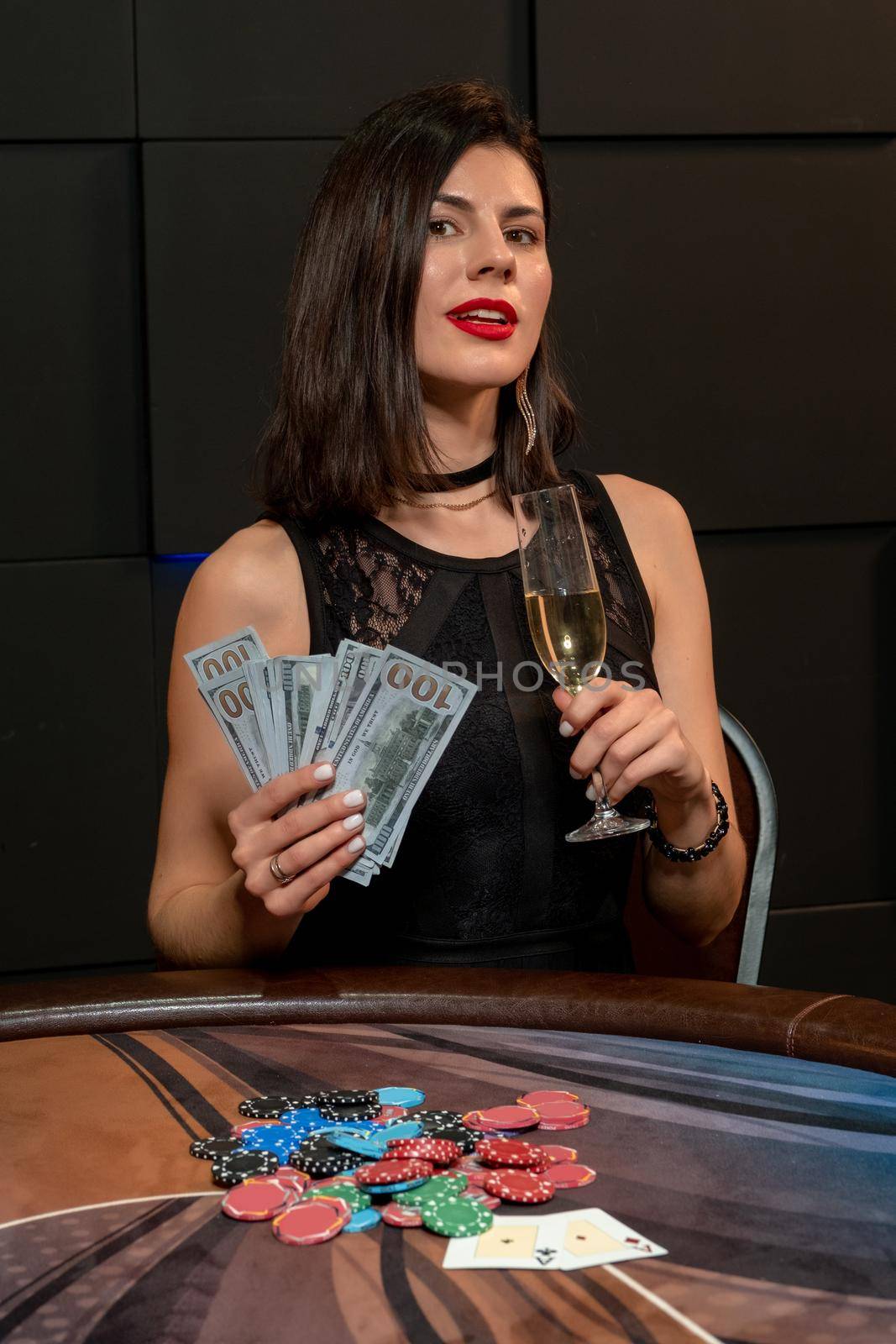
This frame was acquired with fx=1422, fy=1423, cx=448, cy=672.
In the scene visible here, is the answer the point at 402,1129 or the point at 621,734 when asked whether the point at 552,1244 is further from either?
the point at 621,734

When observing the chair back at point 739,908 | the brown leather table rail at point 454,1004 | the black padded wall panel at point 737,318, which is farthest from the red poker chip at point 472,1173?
the black padded wall panel at point 737,318

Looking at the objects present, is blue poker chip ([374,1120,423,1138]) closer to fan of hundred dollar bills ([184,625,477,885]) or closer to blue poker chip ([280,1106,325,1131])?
blue poker chip ([280,1106,325,1131])

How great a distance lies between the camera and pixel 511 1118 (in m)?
0.93

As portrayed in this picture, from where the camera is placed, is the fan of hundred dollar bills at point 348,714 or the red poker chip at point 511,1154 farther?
the fan of hundred dollar bills at point 348,714

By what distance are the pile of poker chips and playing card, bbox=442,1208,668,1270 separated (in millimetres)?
15

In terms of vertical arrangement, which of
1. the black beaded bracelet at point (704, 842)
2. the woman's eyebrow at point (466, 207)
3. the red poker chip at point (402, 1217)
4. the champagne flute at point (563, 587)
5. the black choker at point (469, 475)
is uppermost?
the woman's eyebrow at point (466, 207)

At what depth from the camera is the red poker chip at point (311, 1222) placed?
2.54 feet

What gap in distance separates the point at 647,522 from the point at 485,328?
40 centimetres

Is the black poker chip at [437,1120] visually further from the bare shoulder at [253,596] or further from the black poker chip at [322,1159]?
the bare shoulder at [253,596]

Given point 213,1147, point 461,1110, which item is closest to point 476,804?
point 461,1110

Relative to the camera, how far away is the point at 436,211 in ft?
5.71

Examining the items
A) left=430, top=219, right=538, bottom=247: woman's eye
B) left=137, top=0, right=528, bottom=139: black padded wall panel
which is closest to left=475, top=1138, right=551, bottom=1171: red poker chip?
left=430, top=219, right=538, bottom=247: woman's eye

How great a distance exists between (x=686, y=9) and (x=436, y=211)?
56.7 inches

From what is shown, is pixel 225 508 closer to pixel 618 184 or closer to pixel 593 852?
pixel 618 184
